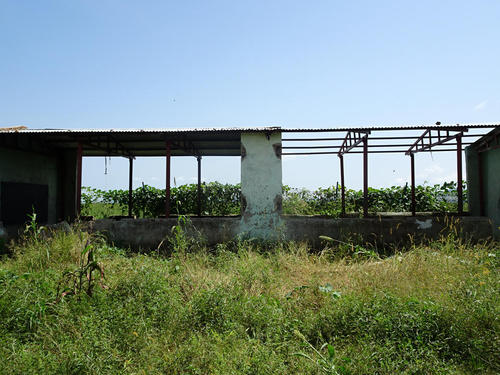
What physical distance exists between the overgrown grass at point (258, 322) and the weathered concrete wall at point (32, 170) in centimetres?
558

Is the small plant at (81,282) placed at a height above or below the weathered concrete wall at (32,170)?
below

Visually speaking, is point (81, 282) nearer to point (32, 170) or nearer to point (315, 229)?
point (315, 229)

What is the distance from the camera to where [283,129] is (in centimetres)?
828

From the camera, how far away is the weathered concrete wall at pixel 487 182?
8.70 m

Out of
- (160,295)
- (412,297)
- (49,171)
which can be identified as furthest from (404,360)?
(49,171)

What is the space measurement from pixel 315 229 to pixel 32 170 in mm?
8875

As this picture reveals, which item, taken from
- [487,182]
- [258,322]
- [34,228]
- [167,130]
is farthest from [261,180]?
[487,182]

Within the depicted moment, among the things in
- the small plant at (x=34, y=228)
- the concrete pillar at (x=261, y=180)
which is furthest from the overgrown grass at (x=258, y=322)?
the concrete pillar at (x=261, y=180)

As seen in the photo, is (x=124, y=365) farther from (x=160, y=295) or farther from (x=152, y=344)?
(x=160, y=295)

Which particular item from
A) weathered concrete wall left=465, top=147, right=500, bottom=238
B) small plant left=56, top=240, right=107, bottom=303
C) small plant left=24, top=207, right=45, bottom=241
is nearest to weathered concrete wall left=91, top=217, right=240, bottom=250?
small plant left=24, top=207, right=45, bottom=241

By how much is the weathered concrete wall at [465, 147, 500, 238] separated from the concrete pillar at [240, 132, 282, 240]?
5.66m

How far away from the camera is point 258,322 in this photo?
11.8ft

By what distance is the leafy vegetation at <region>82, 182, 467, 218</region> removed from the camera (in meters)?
12.1

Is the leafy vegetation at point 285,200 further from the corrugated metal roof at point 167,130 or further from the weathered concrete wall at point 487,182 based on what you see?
the corrugated metal roof at point 167,130
